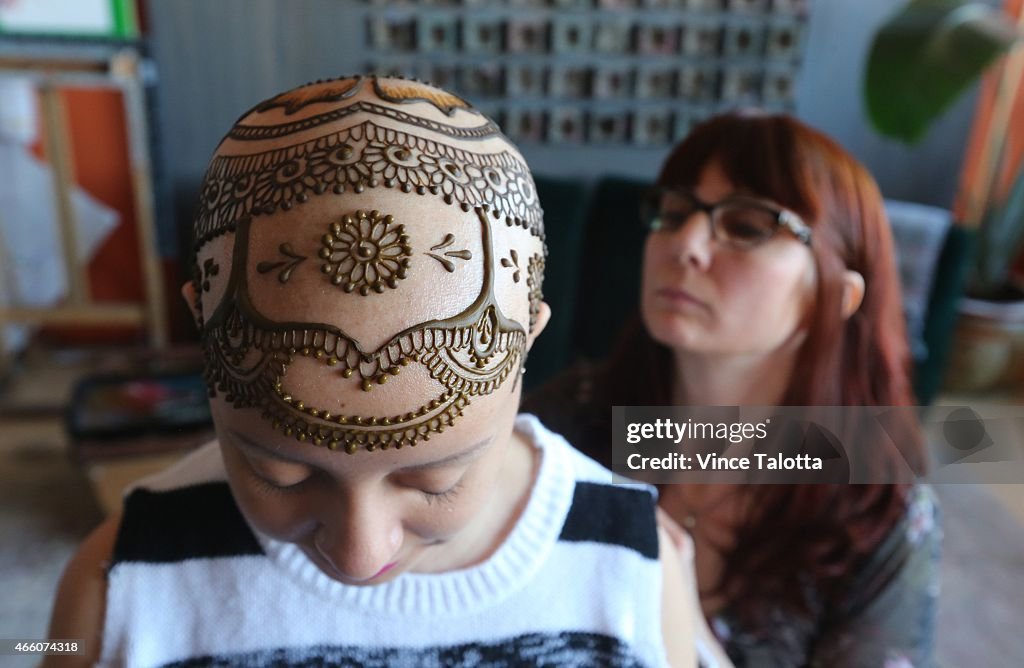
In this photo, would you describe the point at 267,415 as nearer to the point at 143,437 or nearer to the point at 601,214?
the point at 143,437

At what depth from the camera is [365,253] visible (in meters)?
0.45

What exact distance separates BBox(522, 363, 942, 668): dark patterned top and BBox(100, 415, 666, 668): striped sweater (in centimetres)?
33

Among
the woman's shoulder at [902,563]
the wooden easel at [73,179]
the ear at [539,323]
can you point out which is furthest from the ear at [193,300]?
the wooden easel at [73,179]

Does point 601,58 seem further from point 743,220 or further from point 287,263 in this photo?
point 287,263

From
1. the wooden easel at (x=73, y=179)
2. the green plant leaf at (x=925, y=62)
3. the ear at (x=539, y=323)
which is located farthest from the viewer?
the wooden easel at (x=73, y=179)

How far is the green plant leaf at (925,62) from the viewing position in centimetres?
219

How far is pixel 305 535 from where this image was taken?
55 cm

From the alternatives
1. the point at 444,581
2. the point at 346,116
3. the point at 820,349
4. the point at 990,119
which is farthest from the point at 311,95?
the point at 990,119

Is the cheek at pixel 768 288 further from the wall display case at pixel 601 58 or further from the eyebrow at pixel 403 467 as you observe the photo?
the wall display case at pixel 601 58

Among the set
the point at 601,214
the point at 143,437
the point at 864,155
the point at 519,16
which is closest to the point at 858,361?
the point at 601,214

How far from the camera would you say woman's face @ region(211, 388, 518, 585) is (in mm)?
489

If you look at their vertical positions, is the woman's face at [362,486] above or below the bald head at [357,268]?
below

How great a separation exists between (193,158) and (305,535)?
277cm

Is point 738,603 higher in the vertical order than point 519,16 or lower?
lower
